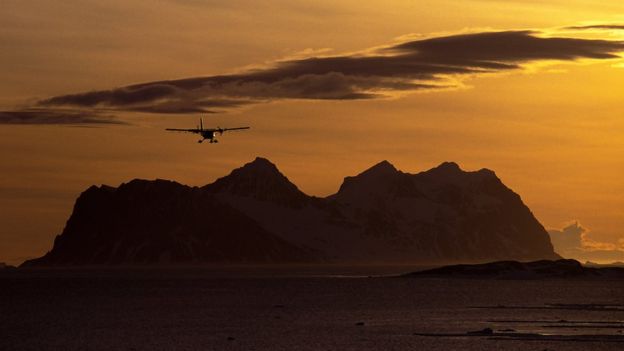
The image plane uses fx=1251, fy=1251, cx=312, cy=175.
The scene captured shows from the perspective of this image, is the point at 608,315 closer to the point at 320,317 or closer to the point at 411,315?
the point at 411,315

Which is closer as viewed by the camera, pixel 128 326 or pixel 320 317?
pixel 128 326

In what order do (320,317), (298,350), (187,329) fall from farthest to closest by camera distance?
(320,317) < (187,329) < (298,350)

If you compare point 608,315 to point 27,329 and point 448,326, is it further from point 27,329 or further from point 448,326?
point 27,329

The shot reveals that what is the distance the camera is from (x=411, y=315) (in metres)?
195

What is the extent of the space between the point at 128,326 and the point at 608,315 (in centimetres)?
7162

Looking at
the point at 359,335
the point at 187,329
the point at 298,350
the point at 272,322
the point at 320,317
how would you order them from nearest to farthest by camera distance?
the point at 298,350 < the point at 359,335 < the point at 187,329 < the point at 272,322 < the point at 320,317

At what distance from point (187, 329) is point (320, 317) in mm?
31714

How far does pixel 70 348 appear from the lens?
448ft

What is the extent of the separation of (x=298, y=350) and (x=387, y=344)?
10.8 metres

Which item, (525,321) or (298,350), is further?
(525,321)

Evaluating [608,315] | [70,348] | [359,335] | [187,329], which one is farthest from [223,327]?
[608,315]

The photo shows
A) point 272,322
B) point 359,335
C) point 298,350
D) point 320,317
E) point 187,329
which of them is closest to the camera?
point 298,350

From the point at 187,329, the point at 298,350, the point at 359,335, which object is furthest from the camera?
the point at 187,329

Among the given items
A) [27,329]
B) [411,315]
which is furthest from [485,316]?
[27,329]
